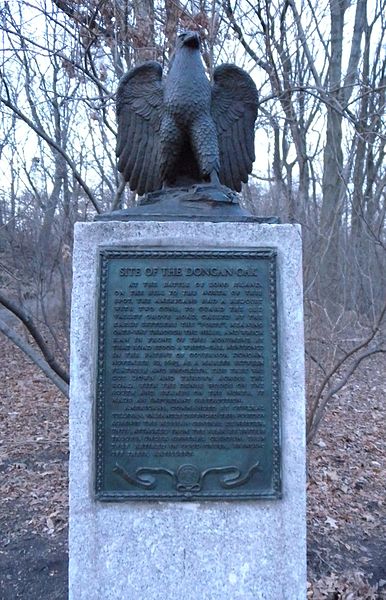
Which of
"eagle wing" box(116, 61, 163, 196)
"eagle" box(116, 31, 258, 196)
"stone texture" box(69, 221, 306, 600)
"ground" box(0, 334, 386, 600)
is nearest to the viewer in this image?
"stone texture" box(69, 221, 306, 600)

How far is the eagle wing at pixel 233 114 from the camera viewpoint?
9.60 feet

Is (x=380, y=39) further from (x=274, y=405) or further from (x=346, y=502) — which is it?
(x=274, y=405)

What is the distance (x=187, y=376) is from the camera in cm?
260

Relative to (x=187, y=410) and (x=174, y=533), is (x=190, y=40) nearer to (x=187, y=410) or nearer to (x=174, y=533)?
(x=187, y=410)

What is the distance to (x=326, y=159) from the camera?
1096 cm

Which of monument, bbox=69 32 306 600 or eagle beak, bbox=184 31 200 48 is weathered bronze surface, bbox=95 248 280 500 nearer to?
monument, bbox=69 32 306 600

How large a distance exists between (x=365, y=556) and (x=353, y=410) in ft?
11.3

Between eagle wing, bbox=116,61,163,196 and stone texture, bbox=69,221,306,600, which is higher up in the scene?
eagle wing, bbox=116,61,163,196

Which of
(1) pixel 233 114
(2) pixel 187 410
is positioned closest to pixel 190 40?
(1) pixel 233 114

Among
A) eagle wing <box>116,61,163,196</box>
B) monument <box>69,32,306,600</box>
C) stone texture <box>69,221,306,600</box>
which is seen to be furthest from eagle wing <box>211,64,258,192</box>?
stone texture <box>69,221,306,600</box>

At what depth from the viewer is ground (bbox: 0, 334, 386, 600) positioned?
3.54 m

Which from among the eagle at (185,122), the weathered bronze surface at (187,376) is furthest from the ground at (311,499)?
the eagle at (185,122)

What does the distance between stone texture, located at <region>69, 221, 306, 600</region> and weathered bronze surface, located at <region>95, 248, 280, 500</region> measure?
6 centimetres

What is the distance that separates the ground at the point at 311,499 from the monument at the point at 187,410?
1.11m
